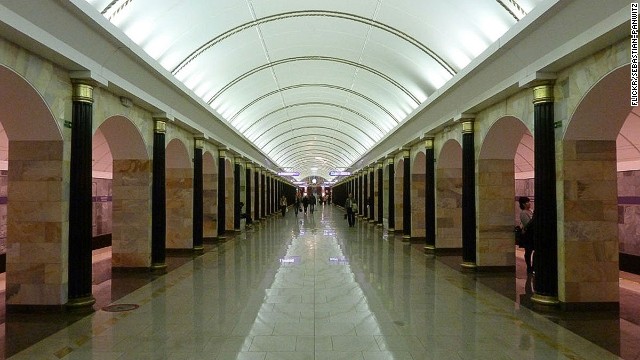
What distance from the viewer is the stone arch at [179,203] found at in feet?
50.4

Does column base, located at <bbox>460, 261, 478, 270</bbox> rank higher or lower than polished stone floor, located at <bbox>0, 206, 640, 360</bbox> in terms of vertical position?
higher

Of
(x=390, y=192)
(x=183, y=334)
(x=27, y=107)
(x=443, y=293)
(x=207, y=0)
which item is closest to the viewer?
(x=183, y=334)

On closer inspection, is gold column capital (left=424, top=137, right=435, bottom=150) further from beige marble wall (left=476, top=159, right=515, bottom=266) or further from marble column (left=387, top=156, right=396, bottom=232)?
marble column (left=387, top=156, right=396, bottom=232)

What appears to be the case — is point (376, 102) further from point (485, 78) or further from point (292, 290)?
point (292, 290)

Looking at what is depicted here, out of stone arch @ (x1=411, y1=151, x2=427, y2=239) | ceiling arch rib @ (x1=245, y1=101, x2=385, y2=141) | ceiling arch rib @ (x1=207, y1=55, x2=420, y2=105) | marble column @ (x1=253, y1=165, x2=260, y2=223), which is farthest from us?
marble column @ (x1=253, y1=165, x2=260, y2=223)

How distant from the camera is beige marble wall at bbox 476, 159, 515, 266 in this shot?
1180cm

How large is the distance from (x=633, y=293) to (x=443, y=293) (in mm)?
3739

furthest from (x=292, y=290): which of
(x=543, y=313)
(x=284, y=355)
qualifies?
(x=543, y=313)

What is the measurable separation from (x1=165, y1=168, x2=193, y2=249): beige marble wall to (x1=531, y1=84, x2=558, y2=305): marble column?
10733mm

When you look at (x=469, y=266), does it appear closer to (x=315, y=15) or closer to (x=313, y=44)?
(x=315, y=15)

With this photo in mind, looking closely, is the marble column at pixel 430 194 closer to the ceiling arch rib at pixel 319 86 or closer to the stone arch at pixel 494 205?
the stone arch at pixel 494 205

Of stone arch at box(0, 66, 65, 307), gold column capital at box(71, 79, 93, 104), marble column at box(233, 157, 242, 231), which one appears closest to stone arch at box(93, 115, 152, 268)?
gold column capital at box(71, 79, 93, 104)

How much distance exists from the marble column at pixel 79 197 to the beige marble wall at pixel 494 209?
28.8ft

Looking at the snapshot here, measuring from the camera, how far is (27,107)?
7336 millimetres
